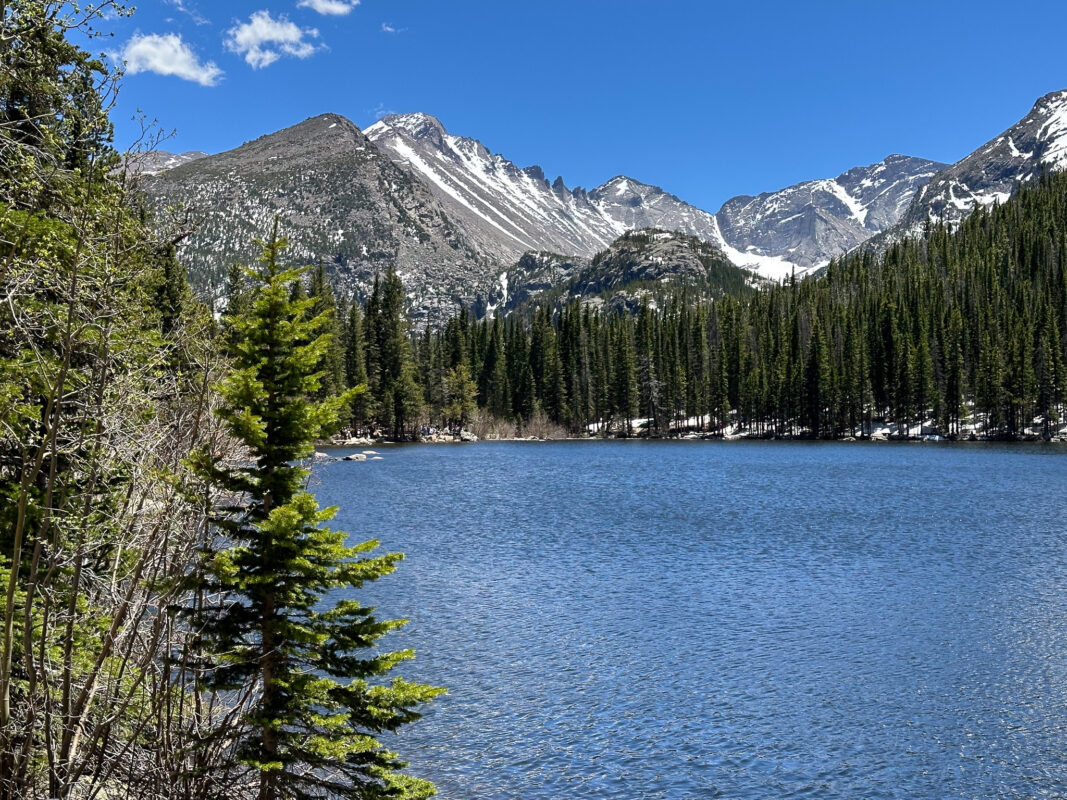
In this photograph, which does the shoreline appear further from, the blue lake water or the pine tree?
the pine tree

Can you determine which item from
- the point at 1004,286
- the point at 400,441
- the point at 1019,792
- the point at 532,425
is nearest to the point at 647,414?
the point at 532,425

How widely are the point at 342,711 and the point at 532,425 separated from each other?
137383 mm

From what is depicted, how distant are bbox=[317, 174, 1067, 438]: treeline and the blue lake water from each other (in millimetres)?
75646

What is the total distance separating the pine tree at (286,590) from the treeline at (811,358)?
11256cm

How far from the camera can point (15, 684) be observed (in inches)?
388

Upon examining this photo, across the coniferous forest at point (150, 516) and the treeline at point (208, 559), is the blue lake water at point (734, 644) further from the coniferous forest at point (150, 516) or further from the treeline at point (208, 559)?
the treeline at point (208, 559)

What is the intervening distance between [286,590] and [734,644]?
17.6 meters

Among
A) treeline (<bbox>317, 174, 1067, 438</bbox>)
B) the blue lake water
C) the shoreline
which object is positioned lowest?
the blue lake water

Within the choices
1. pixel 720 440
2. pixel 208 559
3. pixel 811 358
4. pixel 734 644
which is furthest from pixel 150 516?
pixel 811 358

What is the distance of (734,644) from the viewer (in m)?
24.8

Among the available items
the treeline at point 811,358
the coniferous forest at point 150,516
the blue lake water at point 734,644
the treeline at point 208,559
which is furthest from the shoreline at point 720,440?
the treeline at point 208,559

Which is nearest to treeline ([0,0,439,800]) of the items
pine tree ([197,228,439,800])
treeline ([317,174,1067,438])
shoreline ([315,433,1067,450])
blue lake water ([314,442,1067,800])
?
pine tree ([197,228,439,800])

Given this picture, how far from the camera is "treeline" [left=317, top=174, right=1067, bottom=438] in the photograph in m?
125

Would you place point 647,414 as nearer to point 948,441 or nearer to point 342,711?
point 948,441
